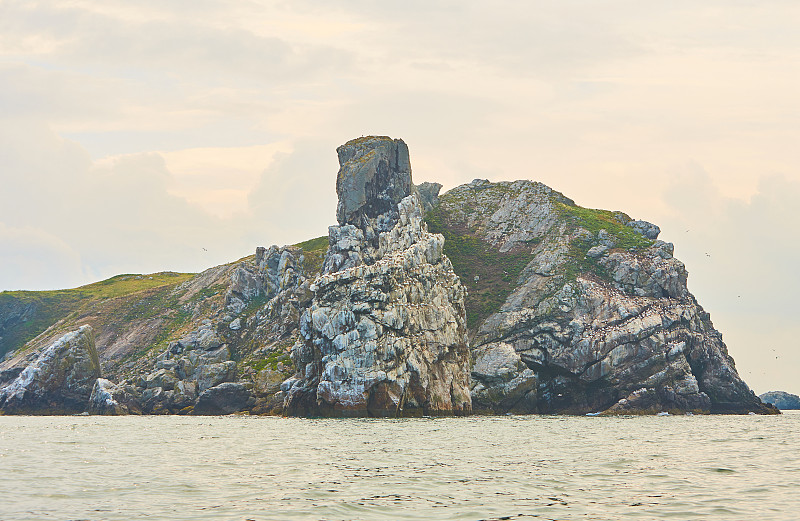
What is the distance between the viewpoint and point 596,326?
432ft

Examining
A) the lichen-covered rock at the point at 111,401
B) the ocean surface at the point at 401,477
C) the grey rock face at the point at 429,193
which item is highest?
the grey rock face at the point at 429,193

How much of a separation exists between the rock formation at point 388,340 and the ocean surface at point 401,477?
40049 millimetres

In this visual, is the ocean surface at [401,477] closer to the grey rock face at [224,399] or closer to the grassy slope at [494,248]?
the grey rock face at [224,399]

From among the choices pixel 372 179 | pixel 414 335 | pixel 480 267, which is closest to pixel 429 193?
pixel 480 267

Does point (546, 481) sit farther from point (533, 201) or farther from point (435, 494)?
point (533, 201)

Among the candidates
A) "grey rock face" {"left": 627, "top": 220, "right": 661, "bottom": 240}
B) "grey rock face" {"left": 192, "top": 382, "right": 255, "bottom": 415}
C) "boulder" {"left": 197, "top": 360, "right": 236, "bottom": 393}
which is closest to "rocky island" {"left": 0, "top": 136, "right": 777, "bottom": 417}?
"grey rock face" {"left": 192, "top": 382, "right": 255, "bottom": 415}

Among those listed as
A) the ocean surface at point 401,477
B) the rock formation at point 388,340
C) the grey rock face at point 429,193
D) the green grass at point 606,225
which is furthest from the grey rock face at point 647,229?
the ocean surface at point 401,477

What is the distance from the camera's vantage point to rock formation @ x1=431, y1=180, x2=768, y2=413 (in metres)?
126

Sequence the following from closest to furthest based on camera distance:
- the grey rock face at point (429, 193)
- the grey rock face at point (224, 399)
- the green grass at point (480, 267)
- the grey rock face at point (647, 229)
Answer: the grey rock face at point (224, 399), the green grass at point (480, 267), the grey rock face at point (647, 229), the grey rock face at point (429, 193)

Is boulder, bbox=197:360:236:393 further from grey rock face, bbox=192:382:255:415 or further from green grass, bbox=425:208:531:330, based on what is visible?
green grass, bbox=425:208:531:330

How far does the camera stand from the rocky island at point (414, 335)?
114750mm

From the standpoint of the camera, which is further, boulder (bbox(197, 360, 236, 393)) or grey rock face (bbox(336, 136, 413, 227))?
grey rock face (bbox(336, 136, 413, 227))

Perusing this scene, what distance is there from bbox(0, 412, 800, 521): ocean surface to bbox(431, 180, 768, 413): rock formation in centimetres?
5785

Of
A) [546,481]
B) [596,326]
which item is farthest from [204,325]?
[546,481]
